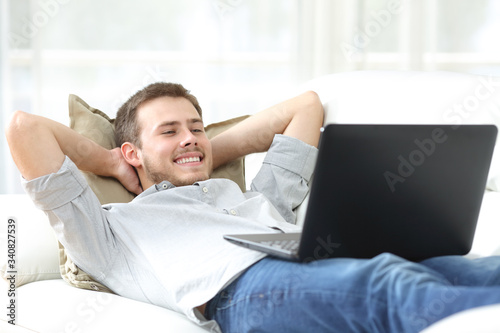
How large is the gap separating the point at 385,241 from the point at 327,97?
0.78 m

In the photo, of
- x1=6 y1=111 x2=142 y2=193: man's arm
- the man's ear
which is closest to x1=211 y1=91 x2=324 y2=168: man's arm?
the man's ear

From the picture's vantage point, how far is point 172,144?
1648mm

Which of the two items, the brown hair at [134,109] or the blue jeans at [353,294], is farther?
the brown hair at [134,109]

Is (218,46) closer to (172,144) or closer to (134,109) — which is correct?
(134,109)

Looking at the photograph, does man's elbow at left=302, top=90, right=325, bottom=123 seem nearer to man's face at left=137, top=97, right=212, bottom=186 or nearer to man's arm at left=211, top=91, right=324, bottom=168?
man's arm at left=211, top=91, right=324, bottom=168

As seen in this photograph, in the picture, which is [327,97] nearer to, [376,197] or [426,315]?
[376,197]

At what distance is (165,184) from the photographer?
5.32ft

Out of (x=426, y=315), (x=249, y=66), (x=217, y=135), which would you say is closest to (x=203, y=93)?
(x=249, y=66)

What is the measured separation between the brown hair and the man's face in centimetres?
2

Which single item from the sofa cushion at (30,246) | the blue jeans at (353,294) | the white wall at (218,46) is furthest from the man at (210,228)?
the white wall at (218,46)

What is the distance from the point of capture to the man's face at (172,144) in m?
1.64

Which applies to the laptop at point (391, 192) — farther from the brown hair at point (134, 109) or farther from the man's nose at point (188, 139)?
the brown hair at point (134, 109)

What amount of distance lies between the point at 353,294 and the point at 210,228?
18.3 inches

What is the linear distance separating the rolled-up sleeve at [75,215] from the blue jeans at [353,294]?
30 cm
